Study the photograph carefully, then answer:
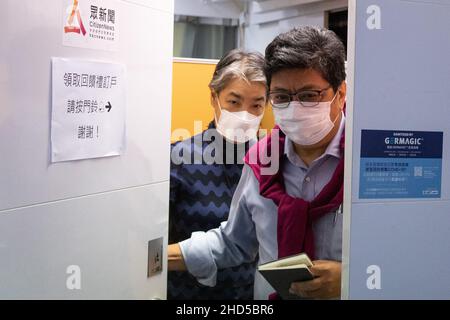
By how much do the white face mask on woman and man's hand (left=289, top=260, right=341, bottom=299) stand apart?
1.31 feet

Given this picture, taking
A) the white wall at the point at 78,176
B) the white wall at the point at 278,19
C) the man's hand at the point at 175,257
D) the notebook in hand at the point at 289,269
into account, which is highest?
the white wall at the point at 278,19

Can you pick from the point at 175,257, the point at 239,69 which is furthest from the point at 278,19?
the point at 175,257

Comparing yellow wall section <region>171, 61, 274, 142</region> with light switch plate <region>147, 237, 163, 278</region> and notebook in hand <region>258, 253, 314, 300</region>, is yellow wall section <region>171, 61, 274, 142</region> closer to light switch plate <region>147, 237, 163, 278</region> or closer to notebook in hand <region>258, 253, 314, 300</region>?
light switch plate <region>147, 237, 163, 278</region>

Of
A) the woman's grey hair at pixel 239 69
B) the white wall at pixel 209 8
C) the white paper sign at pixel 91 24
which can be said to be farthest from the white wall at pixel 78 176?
the white wall at pixel 209 8

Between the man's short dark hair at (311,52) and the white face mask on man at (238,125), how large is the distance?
39 centimetres

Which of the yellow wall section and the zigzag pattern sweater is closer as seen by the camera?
the zigzag pattern sweater

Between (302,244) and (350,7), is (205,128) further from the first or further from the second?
(350,7)

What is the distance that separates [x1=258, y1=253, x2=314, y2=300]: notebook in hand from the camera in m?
1.40

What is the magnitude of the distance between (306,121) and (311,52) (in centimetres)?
22

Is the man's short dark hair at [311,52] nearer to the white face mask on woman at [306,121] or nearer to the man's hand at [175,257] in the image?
the white face mask on woman at [306,121]

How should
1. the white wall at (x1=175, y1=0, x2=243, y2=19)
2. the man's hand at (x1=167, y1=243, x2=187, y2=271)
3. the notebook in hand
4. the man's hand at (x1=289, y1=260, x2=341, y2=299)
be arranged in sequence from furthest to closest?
the white wall at (x1=175, y1=0, x2=243, y2=19)
the man's hand at (x1=167, y1=243, x2=187, y2=271)
the man's hand at (x1=289, y1=260, x2=341, y2=299)
the notebook in hand

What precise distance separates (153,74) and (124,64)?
0.42 feet

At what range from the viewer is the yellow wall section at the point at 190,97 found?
7.51ft

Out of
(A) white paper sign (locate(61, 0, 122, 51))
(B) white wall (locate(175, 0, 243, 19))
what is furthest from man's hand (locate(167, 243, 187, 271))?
(B) white wall (locate(175, 0, 243, 19))
